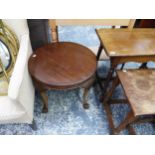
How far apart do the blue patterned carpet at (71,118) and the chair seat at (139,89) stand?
1.57 feet

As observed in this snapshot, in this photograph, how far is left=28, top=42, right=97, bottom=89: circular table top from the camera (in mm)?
1078

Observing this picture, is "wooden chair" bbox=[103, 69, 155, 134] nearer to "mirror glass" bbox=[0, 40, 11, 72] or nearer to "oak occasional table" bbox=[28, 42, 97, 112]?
"oak occasional table" bbox=[28, 42, 97, 112]

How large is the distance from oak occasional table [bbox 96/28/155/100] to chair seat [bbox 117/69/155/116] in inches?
3.8

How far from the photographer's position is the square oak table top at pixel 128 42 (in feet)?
3.82

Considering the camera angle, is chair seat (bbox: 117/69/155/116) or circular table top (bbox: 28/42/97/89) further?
circular table top (bbox: 28/42/97/89)

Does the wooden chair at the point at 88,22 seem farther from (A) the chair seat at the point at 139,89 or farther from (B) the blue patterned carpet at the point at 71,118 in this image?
(B) the blue patterned carpet at the point at 71,118

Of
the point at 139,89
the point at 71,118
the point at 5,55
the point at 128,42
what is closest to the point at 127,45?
the point at 128,42

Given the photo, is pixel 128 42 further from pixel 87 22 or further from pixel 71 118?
pixel 71 118

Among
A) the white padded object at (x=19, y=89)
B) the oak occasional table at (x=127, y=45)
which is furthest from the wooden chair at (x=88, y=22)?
the white padded object at (x=19, y=89)

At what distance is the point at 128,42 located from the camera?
125 centimetres

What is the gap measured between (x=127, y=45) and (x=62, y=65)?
1.65 feet

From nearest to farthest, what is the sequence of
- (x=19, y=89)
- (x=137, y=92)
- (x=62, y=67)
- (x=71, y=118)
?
(x=19, y=89) < (x=137, y=92) < (x=62, y=67) < (x=71, y=118)

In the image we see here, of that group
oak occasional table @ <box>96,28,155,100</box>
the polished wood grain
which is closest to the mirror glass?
the polished wood grain
